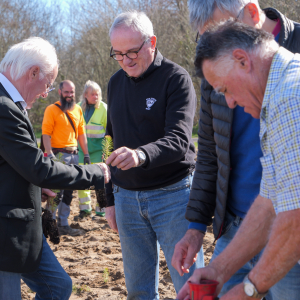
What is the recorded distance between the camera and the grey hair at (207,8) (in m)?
1.96

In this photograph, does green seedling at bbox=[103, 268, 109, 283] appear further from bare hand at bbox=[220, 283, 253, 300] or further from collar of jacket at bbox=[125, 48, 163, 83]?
bare hand at bbox=[220, 283, 253, 300]

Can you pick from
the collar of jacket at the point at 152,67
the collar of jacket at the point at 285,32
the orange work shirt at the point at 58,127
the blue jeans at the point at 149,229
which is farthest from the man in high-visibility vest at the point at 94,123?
the collar of jacket at the point at 285,32

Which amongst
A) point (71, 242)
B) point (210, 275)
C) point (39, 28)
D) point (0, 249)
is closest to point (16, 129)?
point (0, 249)

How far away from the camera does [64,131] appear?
6418 mm

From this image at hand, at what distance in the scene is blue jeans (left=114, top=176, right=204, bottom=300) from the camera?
8.50ft

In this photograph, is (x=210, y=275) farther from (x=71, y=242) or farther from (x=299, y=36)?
(x=71, y=242)

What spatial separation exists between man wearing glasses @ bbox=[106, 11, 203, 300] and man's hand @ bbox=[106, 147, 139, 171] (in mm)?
281

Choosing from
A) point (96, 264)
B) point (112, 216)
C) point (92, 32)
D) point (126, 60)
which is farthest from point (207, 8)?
point (92, 32)

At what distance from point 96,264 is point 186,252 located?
2839 mm

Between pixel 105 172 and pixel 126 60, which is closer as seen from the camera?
pixel 126 60

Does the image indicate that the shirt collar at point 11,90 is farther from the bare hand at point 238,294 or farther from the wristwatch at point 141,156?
the bare hand at point 238,294

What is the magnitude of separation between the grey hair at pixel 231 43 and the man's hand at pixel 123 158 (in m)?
0.88

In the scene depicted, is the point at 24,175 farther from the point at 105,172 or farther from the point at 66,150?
the point at 66,150

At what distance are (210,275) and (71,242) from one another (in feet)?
14.2
